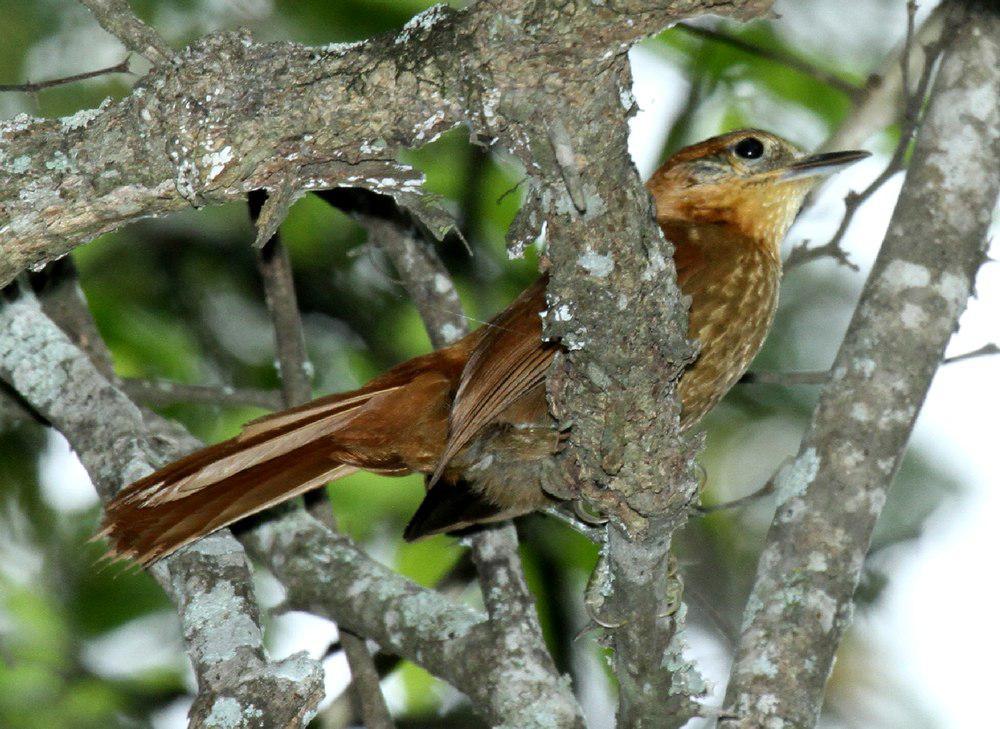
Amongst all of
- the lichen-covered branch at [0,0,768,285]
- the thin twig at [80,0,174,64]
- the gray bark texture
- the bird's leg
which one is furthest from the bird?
the thin twig at [80,0,174,64]

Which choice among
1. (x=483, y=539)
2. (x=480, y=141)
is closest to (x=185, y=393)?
(x=483, y=539)

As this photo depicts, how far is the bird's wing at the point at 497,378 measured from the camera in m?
3.12

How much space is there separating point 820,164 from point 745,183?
0.82 feet

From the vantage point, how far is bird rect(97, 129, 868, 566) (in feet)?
10.4

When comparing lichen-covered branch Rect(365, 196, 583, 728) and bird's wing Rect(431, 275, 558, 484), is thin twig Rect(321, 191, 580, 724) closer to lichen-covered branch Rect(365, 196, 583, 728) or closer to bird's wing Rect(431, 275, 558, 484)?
Result: lichen-covered branch Rect(365, 196, 583, 728)

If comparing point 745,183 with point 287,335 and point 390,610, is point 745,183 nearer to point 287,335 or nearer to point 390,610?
point 287,335

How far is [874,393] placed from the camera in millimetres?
3662

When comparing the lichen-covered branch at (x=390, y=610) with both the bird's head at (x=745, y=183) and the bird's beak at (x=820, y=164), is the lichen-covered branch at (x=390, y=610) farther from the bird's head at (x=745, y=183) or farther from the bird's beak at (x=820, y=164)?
the bird's beak at (x=820, y=164)

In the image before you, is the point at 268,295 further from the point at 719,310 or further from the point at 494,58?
the point at 494,58

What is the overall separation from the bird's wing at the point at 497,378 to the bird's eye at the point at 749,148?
1.21m

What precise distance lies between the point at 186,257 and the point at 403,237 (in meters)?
1.50

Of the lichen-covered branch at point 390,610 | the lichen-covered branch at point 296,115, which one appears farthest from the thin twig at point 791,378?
the lichen-covered branch at point 296,115

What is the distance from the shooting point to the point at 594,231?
2227mm

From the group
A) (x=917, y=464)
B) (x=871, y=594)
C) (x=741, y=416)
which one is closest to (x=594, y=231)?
(x=871, y=594)
